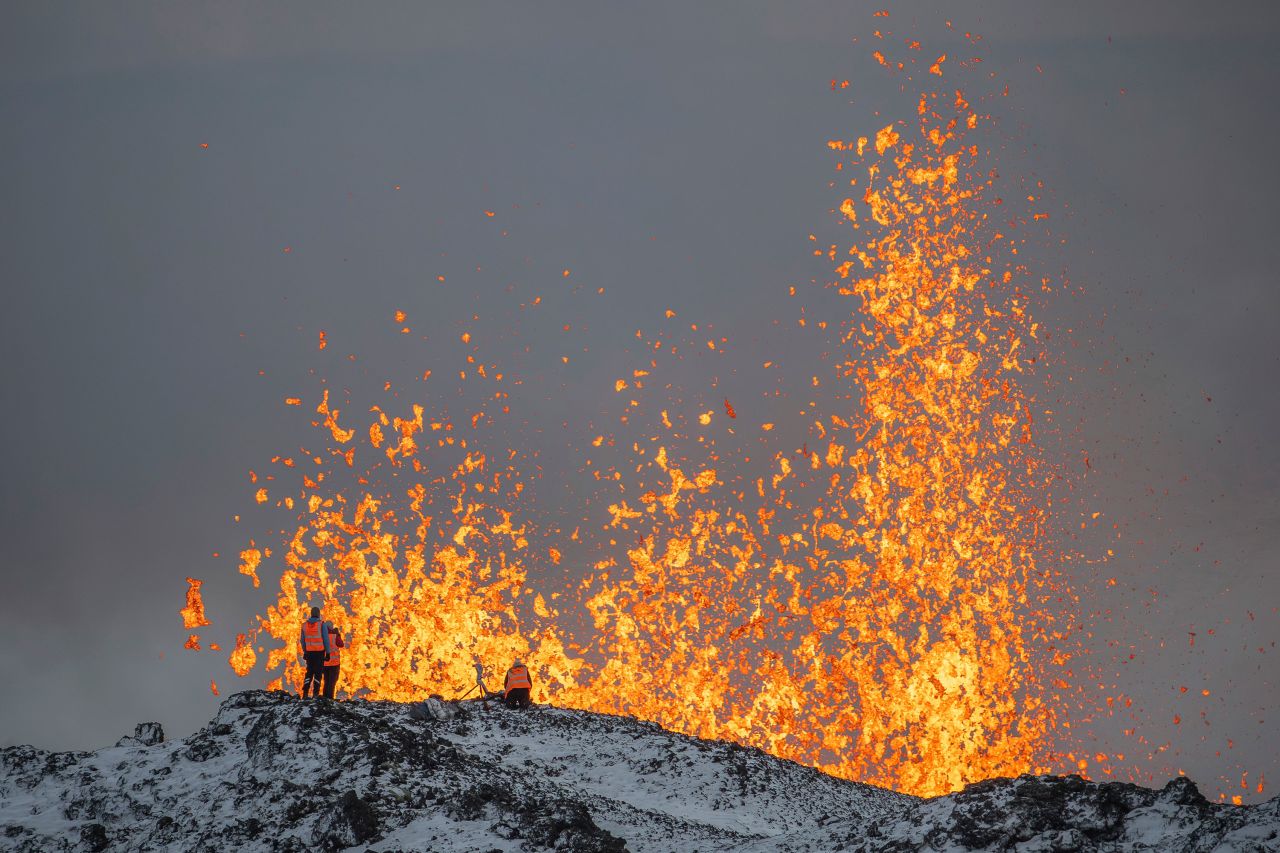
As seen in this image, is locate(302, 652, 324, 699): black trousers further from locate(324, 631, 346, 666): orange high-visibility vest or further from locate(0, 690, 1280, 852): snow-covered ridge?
locate(0, 690, 1280, 852): snow-covered ridge

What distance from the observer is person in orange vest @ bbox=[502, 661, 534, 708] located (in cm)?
2809

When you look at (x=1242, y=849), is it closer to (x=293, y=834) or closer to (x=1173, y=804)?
(x=1173, y=804)

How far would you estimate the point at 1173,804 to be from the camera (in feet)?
46.5

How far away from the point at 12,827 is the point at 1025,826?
15857mm

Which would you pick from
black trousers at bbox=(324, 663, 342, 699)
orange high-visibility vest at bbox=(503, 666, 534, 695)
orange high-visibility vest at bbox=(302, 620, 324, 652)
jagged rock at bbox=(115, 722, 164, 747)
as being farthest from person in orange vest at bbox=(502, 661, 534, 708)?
jagged rock at bbox=(115, 722, 164, 747)

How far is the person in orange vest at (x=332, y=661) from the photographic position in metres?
24.2

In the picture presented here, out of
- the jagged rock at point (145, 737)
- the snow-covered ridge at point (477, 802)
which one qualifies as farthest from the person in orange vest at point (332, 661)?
the jagged rock at point (145, 737)

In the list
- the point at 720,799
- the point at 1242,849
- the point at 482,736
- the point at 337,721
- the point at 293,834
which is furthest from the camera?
the point at 482,736

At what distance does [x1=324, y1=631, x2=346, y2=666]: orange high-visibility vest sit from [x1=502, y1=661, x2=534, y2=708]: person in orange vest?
5.40 metres

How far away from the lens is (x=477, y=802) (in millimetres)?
17406

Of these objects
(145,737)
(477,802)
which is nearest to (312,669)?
(145,737)

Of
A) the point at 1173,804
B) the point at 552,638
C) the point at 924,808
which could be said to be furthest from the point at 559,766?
the point at 552,638

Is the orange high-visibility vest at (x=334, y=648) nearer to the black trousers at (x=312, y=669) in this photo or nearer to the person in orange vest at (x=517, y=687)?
the black trousers at (x=312, y=669)

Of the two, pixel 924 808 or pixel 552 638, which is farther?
pixel 552 638
